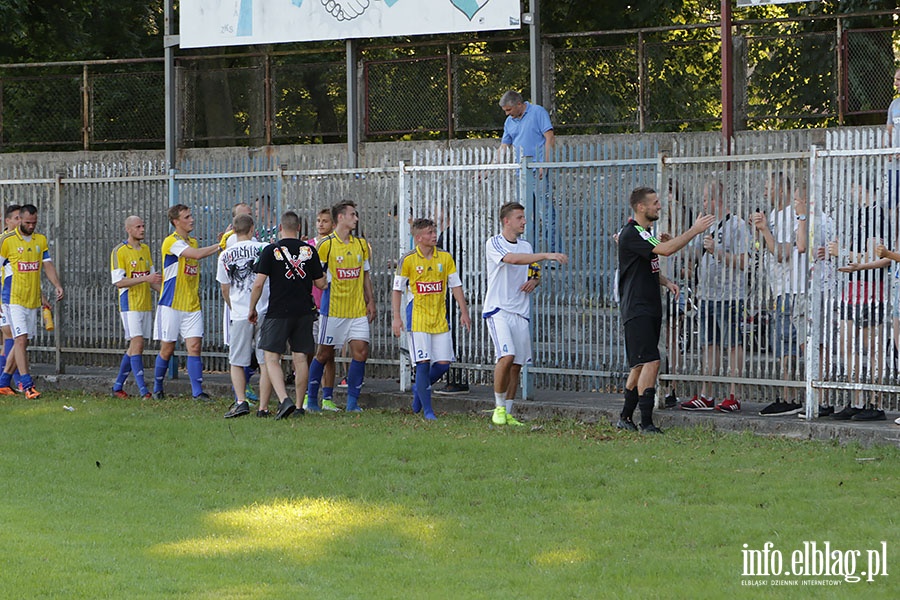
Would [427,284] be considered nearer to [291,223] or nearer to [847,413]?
[291,223]

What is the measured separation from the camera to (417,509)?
873cm

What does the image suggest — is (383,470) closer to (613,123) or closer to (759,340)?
(759,340)

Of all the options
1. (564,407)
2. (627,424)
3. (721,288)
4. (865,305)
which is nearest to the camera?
(865,305)

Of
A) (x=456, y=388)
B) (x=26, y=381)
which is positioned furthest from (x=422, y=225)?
(x=26, y=381)

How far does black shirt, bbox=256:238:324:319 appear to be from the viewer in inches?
501

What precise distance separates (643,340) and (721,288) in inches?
42.8

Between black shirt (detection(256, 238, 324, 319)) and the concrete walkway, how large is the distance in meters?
1.63

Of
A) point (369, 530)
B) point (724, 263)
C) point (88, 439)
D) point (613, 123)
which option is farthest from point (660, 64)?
point (369, 530)

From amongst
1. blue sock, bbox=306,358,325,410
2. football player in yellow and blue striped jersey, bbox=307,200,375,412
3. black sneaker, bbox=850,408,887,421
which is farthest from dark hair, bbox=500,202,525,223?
black sneaker, bbox=850,408,887,421

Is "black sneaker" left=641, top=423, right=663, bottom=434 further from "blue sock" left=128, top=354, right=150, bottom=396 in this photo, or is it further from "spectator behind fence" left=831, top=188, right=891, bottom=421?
"blue sock" left=128, top=354, right=150, bottom=396

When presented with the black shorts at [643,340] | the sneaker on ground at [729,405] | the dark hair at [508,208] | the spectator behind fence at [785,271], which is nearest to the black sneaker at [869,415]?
the spectator behind fence at [785,271]

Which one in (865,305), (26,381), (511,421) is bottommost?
(511,421)

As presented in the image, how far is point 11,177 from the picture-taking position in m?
17.0

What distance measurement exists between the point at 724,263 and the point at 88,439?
5717mm
